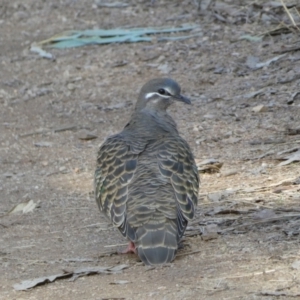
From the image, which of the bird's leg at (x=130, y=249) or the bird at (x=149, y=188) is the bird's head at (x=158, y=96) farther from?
the bird's leg at (x=130, y=249)

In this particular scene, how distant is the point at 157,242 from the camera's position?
6.43 m

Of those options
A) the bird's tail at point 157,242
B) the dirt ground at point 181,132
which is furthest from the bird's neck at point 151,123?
the bird's tail at point 157,242

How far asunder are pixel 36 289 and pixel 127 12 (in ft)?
31.3

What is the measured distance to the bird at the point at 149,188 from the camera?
646 cm

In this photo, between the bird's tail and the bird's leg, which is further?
the bird's leg

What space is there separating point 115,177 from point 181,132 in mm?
3610

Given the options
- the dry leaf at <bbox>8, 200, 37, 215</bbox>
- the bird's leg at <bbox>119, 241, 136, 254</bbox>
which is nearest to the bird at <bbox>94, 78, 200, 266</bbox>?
the bird's leg at <bbox>119, 241, 136, 254</bbox>

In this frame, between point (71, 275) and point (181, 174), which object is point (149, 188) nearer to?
point (181, 174)

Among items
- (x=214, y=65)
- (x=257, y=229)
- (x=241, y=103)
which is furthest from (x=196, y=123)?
(x=257, y=229)

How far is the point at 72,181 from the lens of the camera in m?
9.43

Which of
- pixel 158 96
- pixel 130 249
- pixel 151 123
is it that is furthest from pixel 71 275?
pixel 158 96

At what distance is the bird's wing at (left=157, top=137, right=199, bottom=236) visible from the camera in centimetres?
671

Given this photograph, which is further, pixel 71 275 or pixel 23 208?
pixel 23 208

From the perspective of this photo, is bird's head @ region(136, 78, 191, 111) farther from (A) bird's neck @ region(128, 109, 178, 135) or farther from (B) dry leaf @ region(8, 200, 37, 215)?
(B) dry leaf @ region(8, 200, 37, 215)
